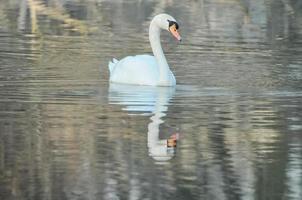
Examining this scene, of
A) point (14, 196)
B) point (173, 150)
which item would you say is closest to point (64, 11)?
point (173, 150)

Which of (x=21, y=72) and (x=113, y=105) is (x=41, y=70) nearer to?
(x=21, y=72)

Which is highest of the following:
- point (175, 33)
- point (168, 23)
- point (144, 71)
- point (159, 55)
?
point (168, 23)

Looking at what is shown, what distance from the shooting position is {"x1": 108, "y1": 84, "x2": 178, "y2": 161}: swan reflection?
11258 millimetres

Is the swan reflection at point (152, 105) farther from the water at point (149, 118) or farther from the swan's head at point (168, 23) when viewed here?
the swan's head at point (168, 23)

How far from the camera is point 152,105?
47.8 feet

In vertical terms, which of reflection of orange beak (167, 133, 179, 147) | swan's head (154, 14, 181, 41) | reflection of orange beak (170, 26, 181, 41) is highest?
swan's head (154, 14, 181, 41)

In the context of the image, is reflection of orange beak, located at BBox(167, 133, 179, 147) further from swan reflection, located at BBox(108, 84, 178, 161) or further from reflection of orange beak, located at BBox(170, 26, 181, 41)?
reflection of orange beak, located at BBox(170, 26, 181, 41)

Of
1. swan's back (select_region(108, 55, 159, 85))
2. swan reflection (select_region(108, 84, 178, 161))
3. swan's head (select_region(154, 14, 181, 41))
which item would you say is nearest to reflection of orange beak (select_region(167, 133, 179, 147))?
swan reflection (select_region(108, 84, 178, 161))

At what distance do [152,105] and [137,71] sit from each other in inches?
94.7

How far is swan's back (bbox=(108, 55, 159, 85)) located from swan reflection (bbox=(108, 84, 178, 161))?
0.51 feet

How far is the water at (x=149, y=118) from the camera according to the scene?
9.66 metres

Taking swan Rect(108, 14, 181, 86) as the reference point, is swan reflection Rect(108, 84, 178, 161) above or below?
below

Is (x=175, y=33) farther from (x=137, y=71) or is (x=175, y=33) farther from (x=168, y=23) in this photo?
(x=137, y=71)

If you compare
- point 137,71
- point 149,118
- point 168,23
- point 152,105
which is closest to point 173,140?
point 149,118
